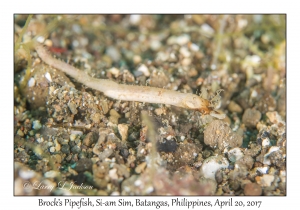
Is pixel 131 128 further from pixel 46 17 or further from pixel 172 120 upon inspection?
pixel 46 17

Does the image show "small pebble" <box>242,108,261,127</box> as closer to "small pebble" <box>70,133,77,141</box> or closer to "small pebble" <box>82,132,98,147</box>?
"small pebble" <box>82,132,98,147</box>

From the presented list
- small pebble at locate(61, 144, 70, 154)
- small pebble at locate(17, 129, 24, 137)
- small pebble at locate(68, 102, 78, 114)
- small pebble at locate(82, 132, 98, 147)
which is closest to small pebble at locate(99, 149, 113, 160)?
small pebble at locate(82, 132, 98, 147)

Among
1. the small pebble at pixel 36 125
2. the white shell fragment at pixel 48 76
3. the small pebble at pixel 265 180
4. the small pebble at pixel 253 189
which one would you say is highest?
the white shell fragment at pixel 48 76

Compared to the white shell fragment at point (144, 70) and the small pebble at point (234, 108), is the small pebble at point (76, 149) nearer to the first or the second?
the white shell fragment at point (144, 70)

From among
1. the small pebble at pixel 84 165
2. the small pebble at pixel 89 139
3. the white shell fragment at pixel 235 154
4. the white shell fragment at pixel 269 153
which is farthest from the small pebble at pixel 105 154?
the white shell fragment at pixel 269 153

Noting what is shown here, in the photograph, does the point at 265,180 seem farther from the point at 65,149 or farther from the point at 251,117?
the point at 65,149

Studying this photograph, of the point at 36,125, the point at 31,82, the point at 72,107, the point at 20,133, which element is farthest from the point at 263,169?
the point at 31,82
